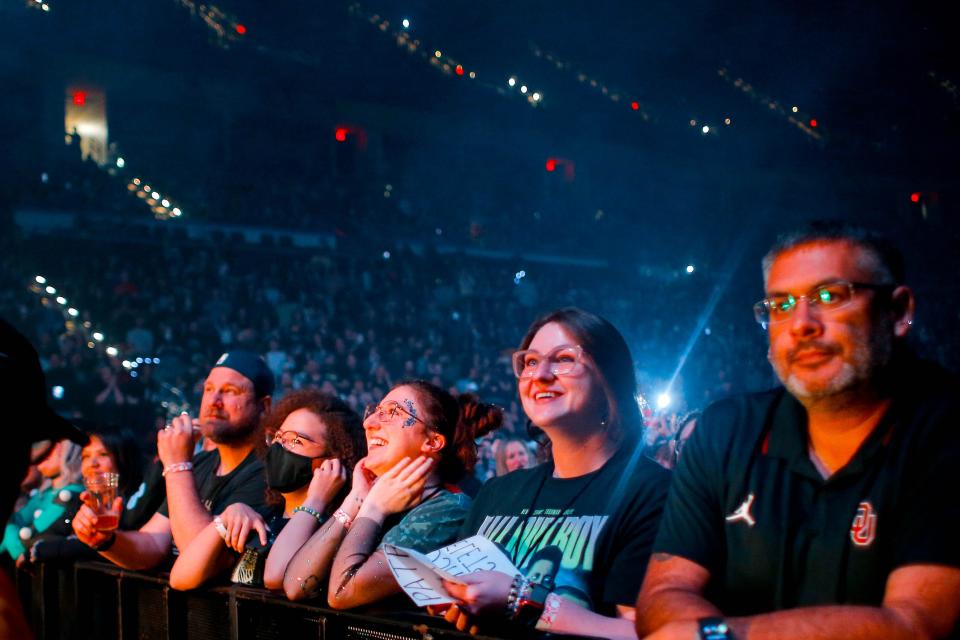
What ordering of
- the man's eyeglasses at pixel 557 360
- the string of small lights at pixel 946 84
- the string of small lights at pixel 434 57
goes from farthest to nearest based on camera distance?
the string of small lights at pixel 434 57
the string of small lights at pixel 946 84
the man's eyeglasses at pixel 557 360

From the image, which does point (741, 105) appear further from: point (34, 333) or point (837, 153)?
point (34, 333)

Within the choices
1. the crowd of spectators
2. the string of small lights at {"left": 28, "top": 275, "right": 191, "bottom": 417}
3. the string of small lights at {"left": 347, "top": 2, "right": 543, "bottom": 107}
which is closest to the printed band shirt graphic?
the crowd of spectators

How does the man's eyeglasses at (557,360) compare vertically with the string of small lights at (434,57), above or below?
below

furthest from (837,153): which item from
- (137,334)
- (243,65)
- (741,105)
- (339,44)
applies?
(137,334)

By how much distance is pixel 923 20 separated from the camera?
22.5 m

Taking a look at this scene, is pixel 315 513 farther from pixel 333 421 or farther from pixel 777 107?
pixel 777 107

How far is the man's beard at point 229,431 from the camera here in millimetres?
4125

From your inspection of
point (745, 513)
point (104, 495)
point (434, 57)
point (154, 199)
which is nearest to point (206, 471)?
point (104, 495)

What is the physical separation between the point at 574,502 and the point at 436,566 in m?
0.59

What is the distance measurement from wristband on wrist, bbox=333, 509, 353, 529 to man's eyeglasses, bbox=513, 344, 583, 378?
72cm

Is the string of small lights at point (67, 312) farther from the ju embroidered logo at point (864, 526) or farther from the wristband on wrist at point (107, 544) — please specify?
the ju embroidered logo at point (864, 526)

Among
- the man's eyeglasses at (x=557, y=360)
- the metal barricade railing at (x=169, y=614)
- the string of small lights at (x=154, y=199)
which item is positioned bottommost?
the metal barricade railing at (x=169, y=614)

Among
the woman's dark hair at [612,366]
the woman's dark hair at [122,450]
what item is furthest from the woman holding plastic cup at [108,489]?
the woman's dark hair at [612,366]

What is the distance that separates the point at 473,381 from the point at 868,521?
13.9m
